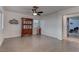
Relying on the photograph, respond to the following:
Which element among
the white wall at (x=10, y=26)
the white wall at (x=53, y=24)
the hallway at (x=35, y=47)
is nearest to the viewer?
the hallway at (x=35, y=47)

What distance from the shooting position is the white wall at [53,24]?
6.61 metres

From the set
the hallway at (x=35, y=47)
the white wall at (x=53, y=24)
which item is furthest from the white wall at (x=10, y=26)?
the white wall at (x=53, y=24)

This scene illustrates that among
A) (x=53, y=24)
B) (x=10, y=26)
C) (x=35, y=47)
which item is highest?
(x=53, y=24)

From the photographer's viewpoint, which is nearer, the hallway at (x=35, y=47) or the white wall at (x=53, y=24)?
the hallway at (x=35, y=47)

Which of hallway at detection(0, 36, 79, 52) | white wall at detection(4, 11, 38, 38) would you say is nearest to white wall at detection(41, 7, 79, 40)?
hallway at detection(0, 36, 79, 52)

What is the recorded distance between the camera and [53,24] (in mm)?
7672

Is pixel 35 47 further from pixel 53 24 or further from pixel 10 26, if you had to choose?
pixel 53 24

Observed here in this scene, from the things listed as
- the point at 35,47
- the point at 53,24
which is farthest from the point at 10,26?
the point at 53,24

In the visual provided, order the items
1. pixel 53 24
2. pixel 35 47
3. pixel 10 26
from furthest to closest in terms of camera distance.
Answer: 1. pixel 53 24
2. pixel 10 26
3. pixel 35 47

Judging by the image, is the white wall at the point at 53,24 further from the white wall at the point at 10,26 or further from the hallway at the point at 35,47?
the white wall at the point at 10,26

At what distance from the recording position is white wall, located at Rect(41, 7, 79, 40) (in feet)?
21.7
